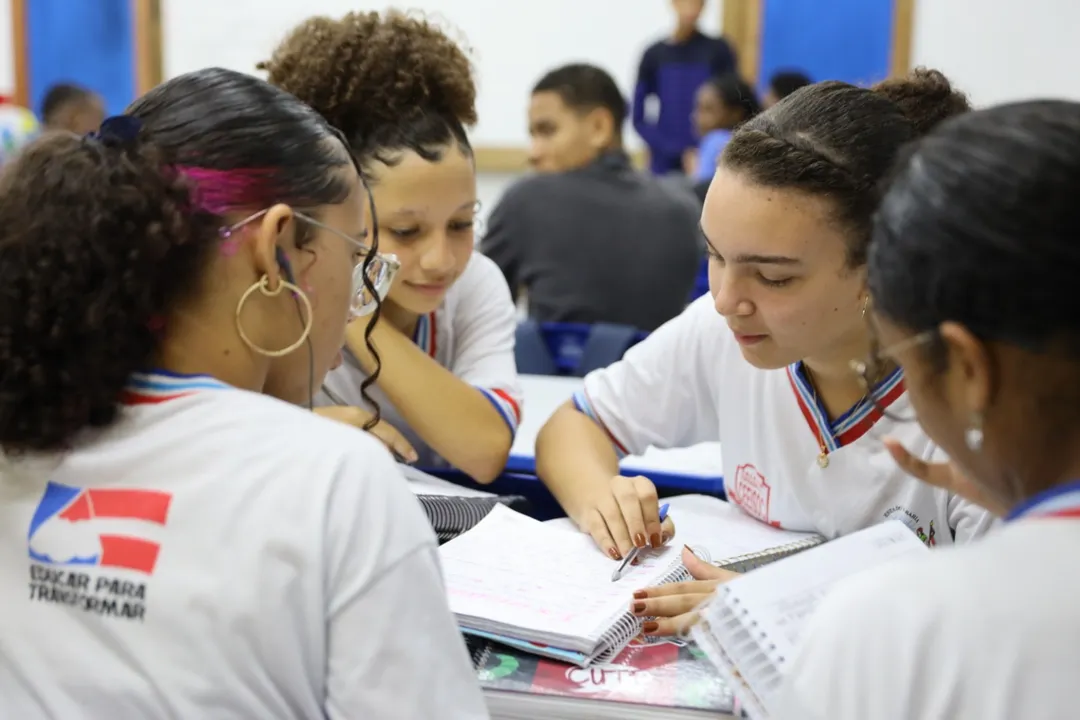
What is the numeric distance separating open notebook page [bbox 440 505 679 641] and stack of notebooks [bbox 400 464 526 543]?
0.09 feet

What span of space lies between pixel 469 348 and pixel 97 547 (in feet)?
3.49

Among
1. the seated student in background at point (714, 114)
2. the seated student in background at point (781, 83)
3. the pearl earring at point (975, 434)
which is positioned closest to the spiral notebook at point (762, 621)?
the pearl earring at point (975, 434)

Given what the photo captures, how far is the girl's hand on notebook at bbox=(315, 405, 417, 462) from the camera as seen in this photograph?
1.68 metres

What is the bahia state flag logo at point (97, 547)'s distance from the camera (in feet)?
2.66

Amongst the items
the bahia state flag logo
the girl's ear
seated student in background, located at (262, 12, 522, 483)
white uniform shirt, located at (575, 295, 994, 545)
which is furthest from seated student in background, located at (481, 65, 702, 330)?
the bahia state flag logo

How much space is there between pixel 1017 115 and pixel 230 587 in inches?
24.0

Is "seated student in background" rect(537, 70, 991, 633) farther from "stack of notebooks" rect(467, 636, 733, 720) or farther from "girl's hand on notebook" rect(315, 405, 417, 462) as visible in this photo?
"girl's hand on notebook" rect(315, 405, 417, 462)

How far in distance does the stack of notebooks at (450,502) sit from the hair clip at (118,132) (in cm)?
54

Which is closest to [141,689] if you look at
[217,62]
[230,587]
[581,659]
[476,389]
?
[230,587]

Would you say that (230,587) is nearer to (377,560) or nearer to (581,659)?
(377,560)

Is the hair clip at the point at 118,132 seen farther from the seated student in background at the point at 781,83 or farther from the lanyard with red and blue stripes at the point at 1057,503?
the seated student in background at the point at 781,83

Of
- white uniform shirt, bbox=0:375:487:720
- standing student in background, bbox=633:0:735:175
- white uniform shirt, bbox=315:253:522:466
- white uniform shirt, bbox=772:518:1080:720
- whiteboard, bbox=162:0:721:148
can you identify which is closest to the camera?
white uniform shirt, bbox=772:518:1080:720

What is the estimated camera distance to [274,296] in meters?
0.92

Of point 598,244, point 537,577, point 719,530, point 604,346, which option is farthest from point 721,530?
point 598,244
